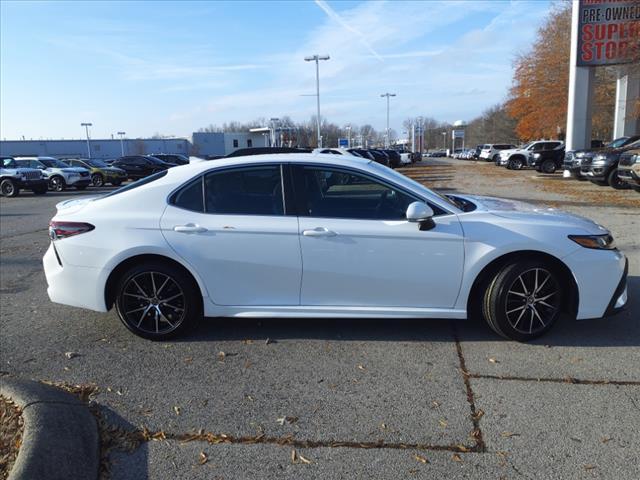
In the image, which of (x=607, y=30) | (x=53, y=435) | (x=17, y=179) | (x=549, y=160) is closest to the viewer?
(x=53, y=435)

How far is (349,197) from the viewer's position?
4.32m

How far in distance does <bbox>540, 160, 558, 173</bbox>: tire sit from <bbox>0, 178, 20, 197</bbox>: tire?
2644cm

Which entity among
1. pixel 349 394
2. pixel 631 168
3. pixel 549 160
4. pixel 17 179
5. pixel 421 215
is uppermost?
pixel 421 215

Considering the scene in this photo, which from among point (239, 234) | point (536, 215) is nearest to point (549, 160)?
Result: point (536, 215)

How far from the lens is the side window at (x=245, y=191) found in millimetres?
4293

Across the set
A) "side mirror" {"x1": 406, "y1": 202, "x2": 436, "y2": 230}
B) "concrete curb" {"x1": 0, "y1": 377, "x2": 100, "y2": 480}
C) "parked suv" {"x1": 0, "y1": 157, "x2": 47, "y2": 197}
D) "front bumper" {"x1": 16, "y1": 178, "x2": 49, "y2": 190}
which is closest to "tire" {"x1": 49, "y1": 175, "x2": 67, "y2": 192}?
"front bumper" {"x1": 16, "y1": 178, "x2": 49, "y2": 190}

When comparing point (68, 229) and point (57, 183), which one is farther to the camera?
point (57, 183)

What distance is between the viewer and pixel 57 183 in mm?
24578

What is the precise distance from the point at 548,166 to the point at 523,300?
26.7m

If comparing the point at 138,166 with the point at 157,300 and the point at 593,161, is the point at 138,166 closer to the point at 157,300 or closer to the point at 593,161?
the point at 593,161

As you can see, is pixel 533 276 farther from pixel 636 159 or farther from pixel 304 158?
pixel 636 159

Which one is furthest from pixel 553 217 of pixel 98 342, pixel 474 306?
pixel 98 342

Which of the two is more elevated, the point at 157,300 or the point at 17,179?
the point at 17,179

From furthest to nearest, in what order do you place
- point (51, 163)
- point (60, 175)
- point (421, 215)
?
point (51, 163) → point (60, 175) → point (421, 215)
